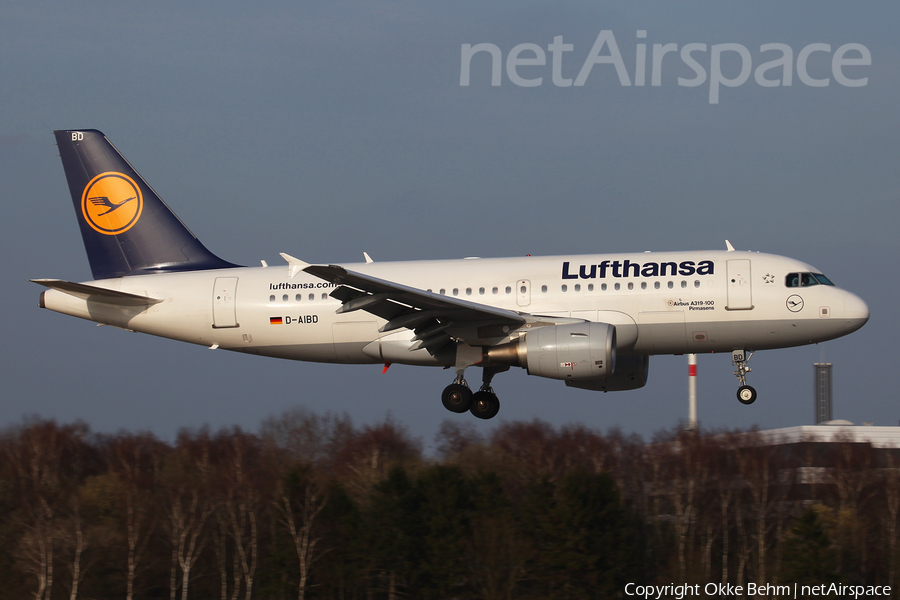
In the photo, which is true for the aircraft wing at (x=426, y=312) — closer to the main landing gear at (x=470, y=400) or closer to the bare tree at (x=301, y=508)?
the main landing gear at (x=470, y=400)

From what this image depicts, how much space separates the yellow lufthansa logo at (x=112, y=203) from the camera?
32.3 m

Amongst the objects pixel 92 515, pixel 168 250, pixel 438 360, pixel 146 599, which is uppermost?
pixel 168 250

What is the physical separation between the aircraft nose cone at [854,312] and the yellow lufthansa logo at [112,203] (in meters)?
21.8

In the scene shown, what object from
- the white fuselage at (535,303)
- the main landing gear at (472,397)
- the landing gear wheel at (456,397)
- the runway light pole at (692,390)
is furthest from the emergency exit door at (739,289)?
the runway light pole at (692,390)

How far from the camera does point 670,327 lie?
27.0m

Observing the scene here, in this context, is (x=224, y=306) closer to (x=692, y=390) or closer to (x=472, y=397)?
(x=472, y=397)

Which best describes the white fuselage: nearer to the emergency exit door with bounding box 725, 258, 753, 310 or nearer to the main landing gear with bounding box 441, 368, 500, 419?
the emergency exit door with bounding box 725, 258, 753, 310

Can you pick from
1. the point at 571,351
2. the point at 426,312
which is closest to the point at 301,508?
the point at 426,312

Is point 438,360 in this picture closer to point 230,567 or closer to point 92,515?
point 230,567

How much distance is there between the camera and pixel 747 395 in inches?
1107

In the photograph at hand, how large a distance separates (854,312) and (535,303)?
28.2 feet

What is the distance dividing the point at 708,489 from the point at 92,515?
125 feet

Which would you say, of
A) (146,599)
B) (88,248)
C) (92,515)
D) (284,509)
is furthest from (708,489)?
(88,248)

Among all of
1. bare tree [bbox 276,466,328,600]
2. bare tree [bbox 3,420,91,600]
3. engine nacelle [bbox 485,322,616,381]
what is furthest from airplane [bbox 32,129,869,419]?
bare tree [bbox 3,420,91,600]
